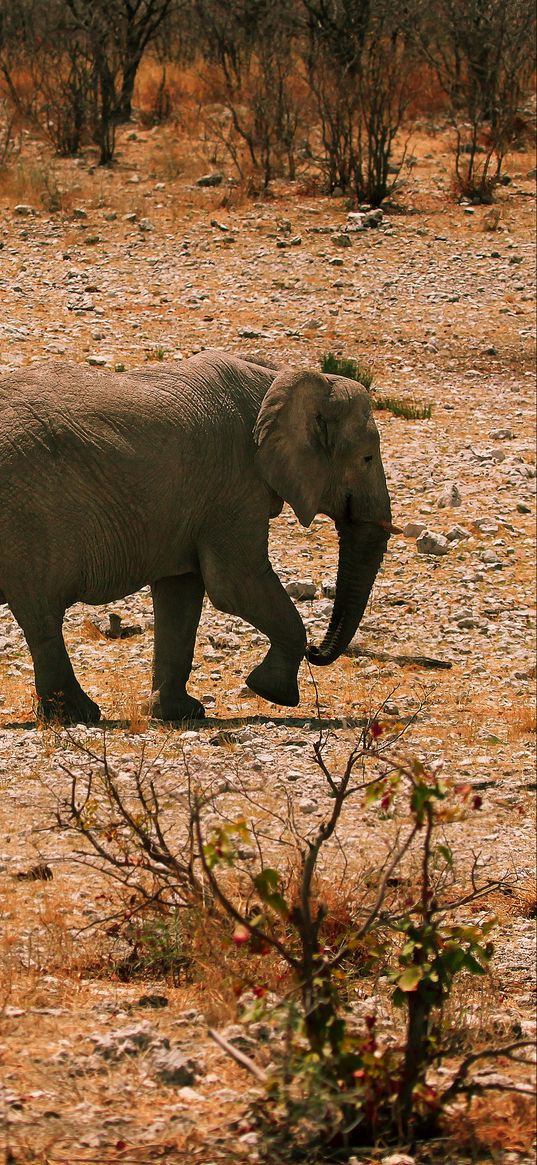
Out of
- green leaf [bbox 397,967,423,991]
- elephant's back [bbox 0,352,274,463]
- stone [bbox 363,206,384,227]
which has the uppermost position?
stone [bbox 363,206,384,227]

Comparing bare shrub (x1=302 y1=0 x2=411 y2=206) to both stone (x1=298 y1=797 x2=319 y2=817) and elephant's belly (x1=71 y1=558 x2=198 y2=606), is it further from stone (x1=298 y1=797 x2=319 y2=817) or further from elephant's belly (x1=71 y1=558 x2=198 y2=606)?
stone (x1=298 y1=797 x2=319 y2=817)

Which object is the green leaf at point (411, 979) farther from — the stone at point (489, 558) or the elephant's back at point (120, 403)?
the stone at point (489, 558)

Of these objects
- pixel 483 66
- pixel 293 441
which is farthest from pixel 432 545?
pixel 483 66

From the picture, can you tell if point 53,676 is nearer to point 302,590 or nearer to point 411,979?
point 302,590

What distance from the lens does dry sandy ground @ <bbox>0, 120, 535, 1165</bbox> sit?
4438mm

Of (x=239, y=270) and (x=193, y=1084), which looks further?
(x=239, y=270)

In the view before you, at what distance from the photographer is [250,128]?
22.8 meters

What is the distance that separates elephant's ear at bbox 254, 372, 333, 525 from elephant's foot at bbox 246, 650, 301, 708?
86cm

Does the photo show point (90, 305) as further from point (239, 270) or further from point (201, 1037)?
point (201, 1037)

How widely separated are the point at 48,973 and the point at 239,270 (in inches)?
553

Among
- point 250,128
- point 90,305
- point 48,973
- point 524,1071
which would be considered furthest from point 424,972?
point 250,128

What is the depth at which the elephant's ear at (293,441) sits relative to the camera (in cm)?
842

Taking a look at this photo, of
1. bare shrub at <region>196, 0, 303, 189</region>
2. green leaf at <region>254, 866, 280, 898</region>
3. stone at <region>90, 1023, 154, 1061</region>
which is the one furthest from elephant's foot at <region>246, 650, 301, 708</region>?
bare shrub at <region>196, 0, 303, 189</region>

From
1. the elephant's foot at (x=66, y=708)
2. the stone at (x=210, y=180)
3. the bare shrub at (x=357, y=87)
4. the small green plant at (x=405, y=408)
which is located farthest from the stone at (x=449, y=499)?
the stone at (x=210, y=180)
